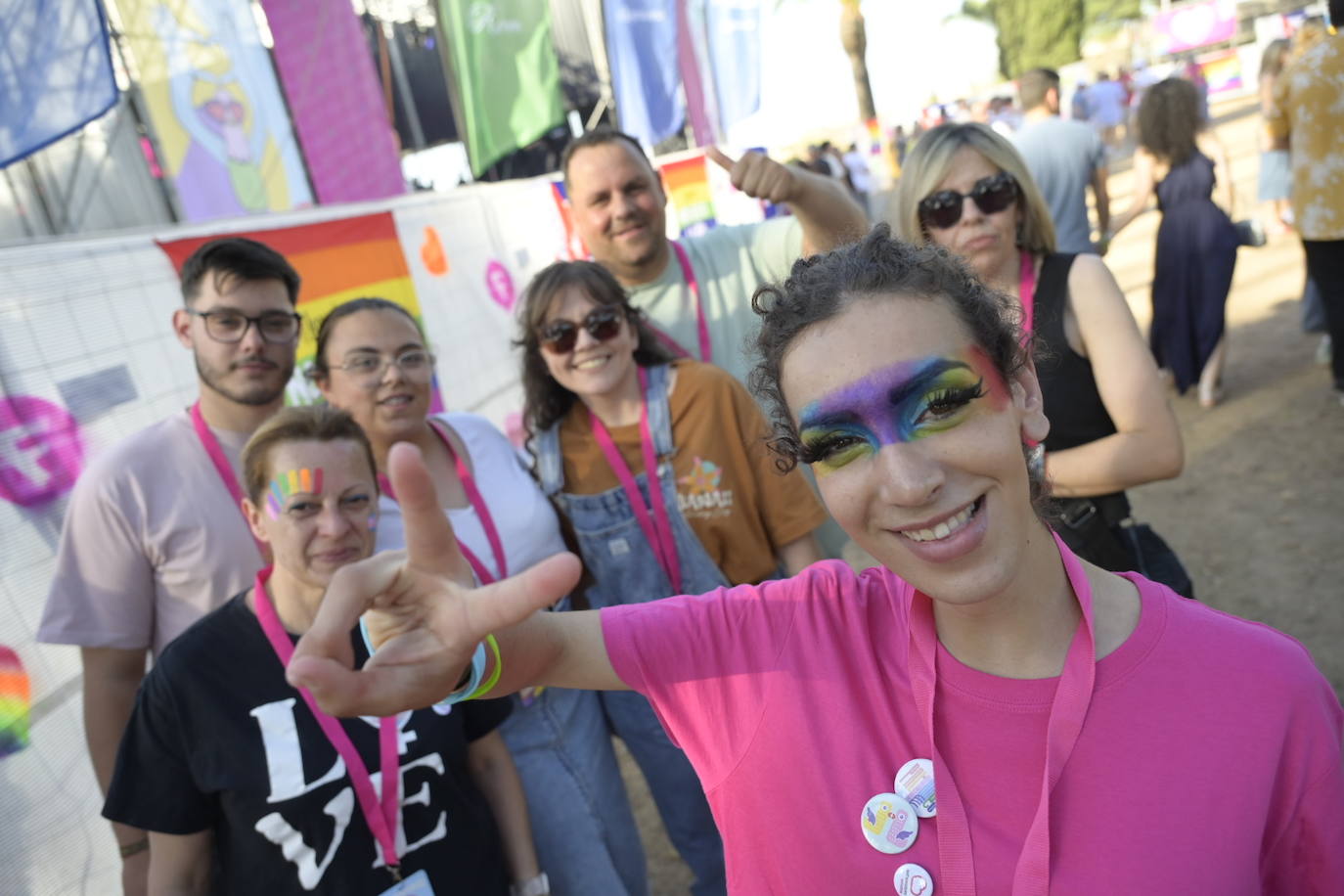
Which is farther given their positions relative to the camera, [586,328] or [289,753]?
[586,328]

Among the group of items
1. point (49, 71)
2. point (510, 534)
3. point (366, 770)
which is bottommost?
point (366, 770)

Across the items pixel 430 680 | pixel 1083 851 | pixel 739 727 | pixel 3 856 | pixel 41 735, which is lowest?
pixel 3 856

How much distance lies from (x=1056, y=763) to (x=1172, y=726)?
153mm

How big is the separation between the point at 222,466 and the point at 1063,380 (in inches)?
83.5

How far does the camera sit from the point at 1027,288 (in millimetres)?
2150

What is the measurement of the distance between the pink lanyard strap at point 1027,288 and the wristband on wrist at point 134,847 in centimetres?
242

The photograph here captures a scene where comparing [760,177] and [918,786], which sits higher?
[760,177]

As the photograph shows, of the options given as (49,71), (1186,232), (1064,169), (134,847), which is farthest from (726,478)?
(1186,232)

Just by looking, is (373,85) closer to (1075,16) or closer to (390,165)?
(390,165)

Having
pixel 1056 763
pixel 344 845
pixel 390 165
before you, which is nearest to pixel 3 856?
pixel 344 845

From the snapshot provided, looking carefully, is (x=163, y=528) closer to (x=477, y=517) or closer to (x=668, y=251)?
(x=477, y=517)

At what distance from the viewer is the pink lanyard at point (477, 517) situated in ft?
7.57

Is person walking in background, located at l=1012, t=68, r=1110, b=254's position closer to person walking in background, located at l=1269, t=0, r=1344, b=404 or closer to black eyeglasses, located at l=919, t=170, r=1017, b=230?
person walking in background, located at l=1269, t=0, r=1344, b=404

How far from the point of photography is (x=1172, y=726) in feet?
3.62
